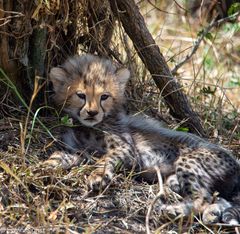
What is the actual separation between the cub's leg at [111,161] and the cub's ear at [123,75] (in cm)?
47

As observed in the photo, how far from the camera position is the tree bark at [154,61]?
5.20 m

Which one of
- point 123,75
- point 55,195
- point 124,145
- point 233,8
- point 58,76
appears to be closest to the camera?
point 55,195

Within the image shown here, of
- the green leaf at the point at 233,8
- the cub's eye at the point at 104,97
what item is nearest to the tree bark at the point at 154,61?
the cub's eye at the point at 104,97

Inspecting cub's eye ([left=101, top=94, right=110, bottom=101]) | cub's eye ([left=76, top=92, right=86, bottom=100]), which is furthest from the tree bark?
cub's eye ([left=76, top=92, right=86, bottom=100])

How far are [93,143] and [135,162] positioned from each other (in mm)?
347

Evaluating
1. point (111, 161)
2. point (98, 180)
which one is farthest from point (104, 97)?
point (98, 180)

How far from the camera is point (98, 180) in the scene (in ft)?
14.4

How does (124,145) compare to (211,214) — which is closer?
(211,214)

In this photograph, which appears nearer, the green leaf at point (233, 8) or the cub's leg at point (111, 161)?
the cub's leg at point (111, 161)

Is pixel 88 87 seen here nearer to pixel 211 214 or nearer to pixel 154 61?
pixel 154 61

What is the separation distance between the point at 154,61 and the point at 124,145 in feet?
2.64

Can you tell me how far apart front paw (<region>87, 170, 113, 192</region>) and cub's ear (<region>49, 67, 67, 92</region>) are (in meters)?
0.82

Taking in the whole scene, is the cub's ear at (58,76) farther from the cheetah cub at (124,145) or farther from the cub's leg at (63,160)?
the cub's leg at (63,160)

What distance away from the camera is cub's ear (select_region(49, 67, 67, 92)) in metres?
4.95
